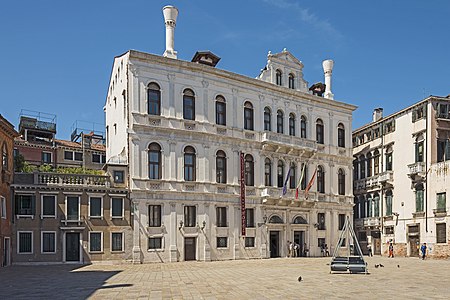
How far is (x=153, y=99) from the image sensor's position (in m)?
35.8

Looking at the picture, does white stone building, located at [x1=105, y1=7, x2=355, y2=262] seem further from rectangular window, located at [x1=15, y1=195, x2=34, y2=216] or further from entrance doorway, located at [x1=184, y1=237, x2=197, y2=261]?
rectangular window, located at [x1=15, y1=195, x2=34, y2=216]

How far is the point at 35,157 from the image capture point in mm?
54656

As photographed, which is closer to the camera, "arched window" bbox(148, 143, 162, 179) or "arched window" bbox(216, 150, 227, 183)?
"arched window" bbox(148, 143, 162, 179)

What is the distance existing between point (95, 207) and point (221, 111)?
12.4m

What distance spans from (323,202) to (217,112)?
1360 centimetres

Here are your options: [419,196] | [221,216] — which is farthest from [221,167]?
[419,196]

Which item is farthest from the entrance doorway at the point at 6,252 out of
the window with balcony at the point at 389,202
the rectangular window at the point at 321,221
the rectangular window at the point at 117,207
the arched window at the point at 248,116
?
the window with balcony at the point at 389,202

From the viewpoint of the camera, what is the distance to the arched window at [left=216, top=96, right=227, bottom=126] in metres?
38.9

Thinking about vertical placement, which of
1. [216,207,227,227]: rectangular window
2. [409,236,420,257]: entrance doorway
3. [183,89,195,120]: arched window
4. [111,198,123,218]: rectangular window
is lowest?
[409,236,420,257]: entrance doorway

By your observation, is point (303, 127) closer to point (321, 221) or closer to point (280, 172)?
point (280, 172)

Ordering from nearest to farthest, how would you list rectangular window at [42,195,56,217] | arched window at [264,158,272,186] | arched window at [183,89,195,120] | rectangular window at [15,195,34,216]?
rectangular window at [15,195,34,216] → rectangular window at [42,195,56,217] → arched window at [183,89,195,120] → arched window at [264,158,272,186]

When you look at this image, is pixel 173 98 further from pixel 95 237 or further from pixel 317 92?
pixel 317 92

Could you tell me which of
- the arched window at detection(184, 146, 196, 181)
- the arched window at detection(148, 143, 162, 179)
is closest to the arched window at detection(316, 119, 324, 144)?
the arched window at detection(184, 146, 196, 181)

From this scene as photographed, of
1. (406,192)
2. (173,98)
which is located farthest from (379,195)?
(173,98)
